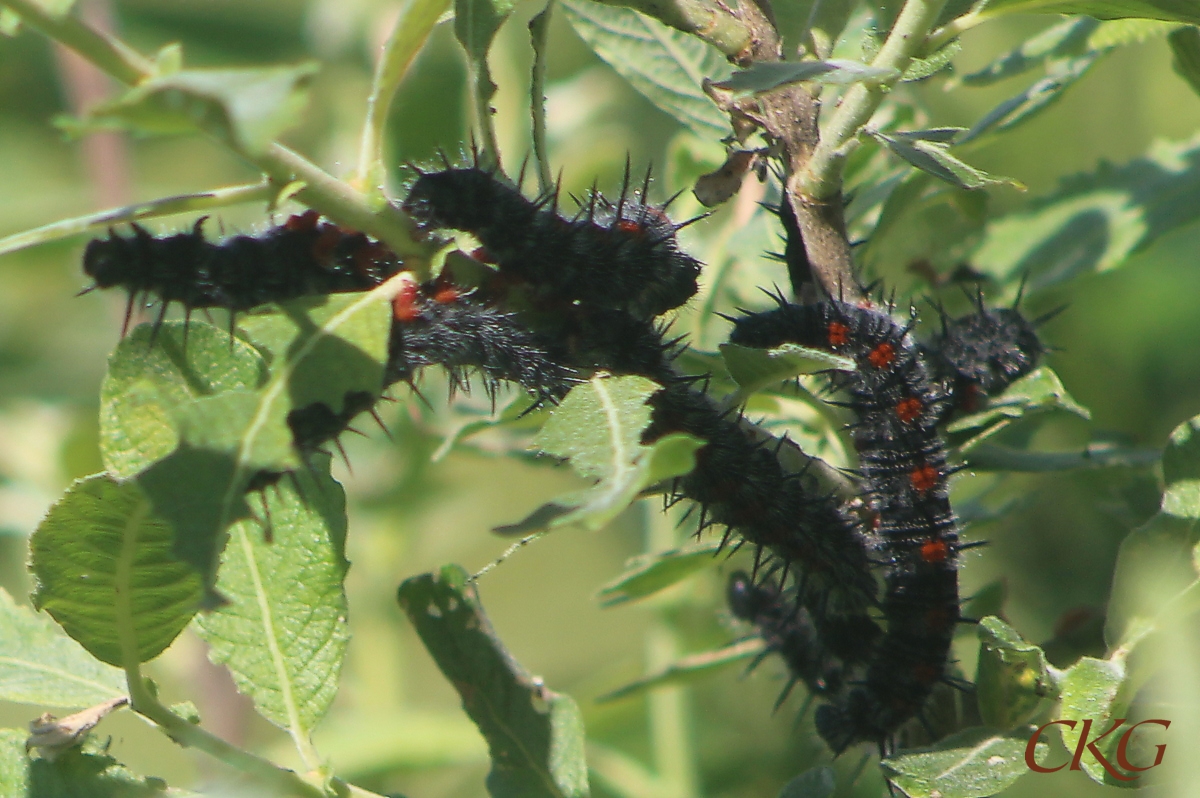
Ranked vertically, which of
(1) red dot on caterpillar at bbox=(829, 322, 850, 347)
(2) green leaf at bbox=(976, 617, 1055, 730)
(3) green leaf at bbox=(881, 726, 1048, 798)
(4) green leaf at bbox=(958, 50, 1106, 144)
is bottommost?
(3) green leaf at bbox=(881, 726, 1048, 798)

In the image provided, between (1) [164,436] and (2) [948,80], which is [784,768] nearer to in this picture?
(2) [948,80]

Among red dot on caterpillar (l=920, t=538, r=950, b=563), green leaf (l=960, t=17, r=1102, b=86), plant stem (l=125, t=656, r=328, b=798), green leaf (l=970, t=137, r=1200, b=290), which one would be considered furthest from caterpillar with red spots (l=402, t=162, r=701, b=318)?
green leaf (l=970, t=137, r=1200, b=290)

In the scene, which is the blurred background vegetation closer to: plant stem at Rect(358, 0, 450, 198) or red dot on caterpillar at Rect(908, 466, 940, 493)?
red dot on caterpillar at Rect(908, 466, 940, 493)

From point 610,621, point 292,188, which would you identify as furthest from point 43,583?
point 610,621

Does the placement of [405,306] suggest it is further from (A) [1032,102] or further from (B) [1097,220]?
(B) [1097,220]

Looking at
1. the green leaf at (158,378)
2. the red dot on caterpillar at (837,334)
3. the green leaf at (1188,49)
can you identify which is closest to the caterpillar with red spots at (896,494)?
the red dot on caterpillar at (837,334)

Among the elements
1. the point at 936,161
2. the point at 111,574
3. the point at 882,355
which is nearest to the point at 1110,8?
the point at 936,161
